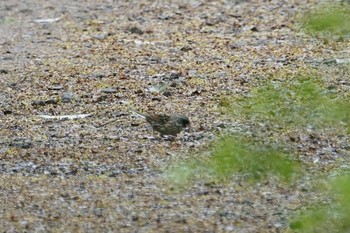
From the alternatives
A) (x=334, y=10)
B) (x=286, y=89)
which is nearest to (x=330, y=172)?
(x=286, y=89)

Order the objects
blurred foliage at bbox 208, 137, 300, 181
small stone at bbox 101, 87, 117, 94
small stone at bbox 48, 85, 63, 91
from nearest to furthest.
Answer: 1. blurred foliage at bbox 208, 137, 300, 181
2. small stone at bbox 101, 87, 117, 94
3. small stone at bbox 48, 85, 63, 91

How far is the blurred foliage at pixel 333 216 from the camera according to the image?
2949 millimetres

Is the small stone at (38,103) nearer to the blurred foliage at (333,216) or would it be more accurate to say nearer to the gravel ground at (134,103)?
the gravel ground at (134,103)

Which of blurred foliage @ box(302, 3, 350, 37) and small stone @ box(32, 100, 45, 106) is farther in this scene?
small stone @ box(32, 100, 45, 106)

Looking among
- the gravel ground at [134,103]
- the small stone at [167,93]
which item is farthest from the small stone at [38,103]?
the small stone at [167,93]

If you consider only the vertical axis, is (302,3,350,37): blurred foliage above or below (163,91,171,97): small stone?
above

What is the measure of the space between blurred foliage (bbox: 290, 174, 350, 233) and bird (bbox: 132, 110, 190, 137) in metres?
1.76

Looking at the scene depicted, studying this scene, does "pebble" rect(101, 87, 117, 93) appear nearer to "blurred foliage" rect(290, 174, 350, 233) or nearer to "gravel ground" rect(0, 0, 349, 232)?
"gravel ground" rect(0, 0, 349, 232)

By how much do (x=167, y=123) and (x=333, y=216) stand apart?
249cm

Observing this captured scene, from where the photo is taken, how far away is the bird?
5891mm

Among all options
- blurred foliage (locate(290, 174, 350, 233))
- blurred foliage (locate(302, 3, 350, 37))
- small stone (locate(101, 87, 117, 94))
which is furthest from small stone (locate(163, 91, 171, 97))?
blurred foliage (locate(302, 3, 350, 37))

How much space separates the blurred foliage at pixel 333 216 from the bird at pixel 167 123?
1759mm

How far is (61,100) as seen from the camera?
273 inches

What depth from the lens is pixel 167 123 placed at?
593cm
